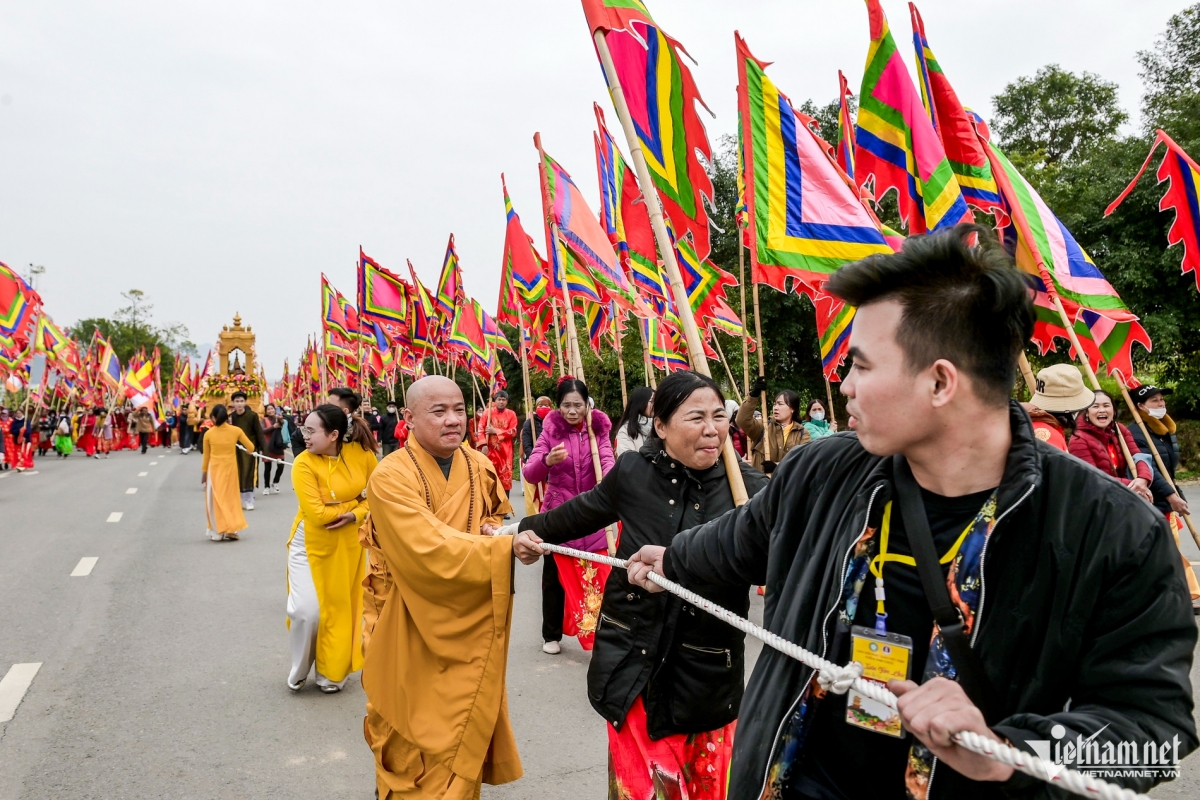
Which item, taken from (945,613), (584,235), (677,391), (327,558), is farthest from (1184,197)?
(327,558)

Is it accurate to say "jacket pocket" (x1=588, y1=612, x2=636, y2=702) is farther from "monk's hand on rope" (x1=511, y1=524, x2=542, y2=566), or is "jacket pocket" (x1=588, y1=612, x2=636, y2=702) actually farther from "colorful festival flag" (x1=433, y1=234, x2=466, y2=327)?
"colorful festival flag" (x1=433, y1=234, x2=466, y2=327)

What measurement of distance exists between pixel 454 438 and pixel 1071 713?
2.79 metres

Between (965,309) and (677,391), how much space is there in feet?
5.36

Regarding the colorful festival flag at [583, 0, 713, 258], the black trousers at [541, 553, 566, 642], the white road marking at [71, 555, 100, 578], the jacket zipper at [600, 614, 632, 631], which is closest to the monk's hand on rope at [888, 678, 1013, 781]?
the jacket zipper at [600, 614, 632, 631]

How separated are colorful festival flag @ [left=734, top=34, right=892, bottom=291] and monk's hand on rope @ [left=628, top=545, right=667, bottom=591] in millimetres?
1859

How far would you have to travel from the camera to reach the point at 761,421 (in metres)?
8.20

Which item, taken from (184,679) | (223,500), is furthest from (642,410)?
(223,500)

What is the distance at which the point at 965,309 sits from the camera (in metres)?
1.50

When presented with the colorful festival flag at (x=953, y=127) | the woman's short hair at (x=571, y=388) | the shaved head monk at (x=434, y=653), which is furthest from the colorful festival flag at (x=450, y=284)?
the shaved head monk at (x=434, y=653)

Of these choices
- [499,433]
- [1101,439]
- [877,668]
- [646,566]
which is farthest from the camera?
[499,433]

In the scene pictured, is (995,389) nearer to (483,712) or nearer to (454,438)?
(483,712)

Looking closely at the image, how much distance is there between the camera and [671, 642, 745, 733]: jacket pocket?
9.13 feet

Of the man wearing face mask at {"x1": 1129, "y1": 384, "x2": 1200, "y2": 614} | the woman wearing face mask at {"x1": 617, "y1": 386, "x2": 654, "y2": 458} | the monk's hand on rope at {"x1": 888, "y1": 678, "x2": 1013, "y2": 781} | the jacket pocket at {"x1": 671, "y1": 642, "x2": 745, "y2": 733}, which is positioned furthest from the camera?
the man wearing face mask at {"x1": 1129, "y1": 384, "x2": 1200, "y2": 614}

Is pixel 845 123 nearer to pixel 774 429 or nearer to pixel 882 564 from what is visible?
pixel 774 429
